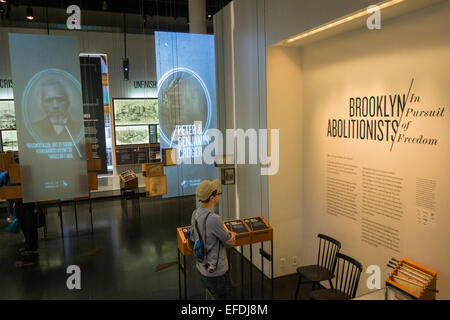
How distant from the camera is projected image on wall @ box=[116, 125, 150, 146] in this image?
9008 mm

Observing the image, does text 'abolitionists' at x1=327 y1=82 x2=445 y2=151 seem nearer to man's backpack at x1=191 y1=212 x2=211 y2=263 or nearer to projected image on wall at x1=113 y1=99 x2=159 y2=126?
man's backpack at x1=191 y1=212 x2=211 y2=263

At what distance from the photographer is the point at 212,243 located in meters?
2.91

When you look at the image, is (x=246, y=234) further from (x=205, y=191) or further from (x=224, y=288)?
(x=205, y=191)

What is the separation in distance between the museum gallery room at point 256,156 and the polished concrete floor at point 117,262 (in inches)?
1.3

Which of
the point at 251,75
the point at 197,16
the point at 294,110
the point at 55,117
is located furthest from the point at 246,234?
the point at 197,16

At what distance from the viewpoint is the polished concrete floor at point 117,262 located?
4320mm

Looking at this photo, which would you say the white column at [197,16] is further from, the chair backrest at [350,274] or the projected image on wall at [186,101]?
the chair backrest at [350,274]

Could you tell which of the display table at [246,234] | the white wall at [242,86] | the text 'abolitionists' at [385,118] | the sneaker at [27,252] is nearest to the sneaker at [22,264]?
the sneaker at [27,252]

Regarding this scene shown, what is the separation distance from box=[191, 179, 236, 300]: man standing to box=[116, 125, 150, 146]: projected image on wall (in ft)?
20.8

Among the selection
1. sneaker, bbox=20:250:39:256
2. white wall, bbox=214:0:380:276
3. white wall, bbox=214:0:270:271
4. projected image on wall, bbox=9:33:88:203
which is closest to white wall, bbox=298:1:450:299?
white wall, bbox=214:0:380:276

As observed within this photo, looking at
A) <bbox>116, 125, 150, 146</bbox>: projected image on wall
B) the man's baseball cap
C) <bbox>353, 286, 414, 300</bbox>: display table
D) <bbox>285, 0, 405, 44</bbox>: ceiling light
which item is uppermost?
<bbox>285, 0, 405, 44</bbox>: ceiling light

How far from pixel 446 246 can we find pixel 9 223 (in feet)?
25.4
